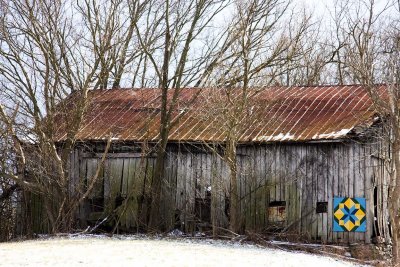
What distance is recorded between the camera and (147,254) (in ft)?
44.8

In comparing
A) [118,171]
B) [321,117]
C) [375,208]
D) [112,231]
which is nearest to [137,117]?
[118,171]

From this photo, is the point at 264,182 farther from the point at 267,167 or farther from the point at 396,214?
the point at 396,214

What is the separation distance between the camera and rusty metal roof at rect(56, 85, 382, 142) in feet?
60.0

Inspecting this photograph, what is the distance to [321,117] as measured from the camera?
19141mm

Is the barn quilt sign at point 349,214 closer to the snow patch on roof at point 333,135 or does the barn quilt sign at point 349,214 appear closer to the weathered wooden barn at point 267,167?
the weathered wooden barn at point 267,167

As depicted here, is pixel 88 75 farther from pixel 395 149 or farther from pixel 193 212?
pixel 395 149

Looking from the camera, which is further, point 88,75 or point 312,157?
point 88,75

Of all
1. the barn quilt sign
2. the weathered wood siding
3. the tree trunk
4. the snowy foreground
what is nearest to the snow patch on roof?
the weathered wood siding

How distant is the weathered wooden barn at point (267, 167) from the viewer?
17.8 metres

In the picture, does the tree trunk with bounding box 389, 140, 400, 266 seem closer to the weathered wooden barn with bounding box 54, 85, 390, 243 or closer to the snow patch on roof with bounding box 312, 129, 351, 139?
the weathered wooden barn with bounding box 54, 85, 390, 243

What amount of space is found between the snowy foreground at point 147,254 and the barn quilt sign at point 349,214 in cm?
189

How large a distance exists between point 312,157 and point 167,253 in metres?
5.95

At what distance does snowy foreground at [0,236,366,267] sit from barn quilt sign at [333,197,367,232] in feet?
6.20

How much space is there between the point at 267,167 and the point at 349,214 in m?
2.60
